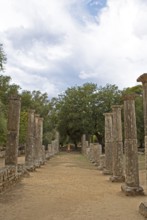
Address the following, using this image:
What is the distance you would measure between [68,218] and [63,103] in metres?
43.4

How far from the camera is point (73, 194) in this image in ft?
33.0

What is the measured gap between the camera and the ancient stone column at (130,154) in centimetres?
1003

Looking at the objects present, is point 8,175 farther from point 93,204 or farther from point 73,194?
point 93,204

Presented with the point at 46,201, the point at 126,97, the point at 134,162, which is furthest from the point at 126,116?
the point at 46,201

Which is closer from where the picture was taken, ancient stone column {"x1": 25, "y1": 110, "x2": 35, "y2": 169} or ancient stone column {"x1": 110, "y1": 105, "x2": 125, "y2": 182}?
ancient stone column {"x1": 110, "y1": 105, "x2": 125, "y2": 182}

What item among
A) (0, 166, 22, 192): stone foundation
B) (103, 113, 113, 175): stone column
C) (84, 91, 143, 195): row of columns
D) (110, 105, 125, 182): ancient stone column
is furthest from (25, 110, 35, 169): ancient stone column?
(84, 91, 143, 195): row of columns

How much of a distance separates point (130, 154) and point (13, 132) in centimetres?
521

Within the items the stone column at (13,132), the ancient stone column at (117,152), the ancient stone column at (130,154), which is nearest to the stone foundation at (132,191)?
the ancient stone column at (130,154)

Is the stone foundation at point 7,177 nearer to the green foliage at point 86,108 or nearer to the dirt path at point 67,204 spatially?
the dirt path at point 67,204

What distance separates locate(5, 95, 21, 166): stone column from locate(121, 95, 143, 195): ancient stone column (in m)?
4.81

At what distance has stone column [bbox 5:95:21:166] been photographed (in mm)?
12359

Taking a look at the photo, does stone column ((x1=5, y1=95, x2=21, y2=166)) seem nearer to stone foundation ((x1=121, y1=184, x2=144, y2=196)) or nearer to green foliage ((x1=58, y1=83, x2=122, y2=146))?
stone foundation ((x1=121, y1=184, x2=144, y2=196))

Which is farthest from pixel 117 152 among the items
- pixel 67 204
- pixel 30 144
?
→ pixel 30 144

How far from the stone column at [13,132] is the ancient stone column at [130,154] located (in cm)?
481
